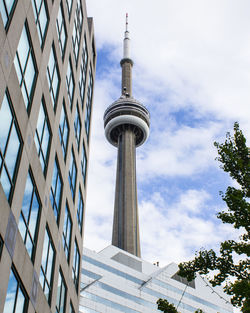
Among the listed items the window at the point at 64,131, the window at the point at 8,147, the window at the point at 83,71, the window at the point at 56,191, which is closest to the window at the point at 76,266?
the window at the point at 56,191

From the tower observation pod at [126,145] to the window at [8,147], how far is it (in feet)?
258

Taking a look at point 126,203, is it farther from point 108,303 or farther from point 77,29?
point 77,29

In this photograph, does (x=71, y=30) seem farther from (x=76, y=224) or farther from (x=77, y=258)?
A: (x=77, y=258)

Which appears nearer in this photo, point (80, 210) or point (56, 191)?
point (56, 191)

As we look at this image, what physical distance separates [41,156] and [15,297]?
20.5 feet

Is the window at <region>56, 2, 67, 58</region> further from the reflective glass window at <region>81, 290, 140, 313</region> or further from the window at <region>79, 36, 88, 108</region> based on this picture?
the reflective glass window at <region>81, 290, 140, 313</region>

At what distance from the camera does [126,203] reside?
9956cm

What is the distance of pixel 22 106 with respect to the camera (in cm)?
1556

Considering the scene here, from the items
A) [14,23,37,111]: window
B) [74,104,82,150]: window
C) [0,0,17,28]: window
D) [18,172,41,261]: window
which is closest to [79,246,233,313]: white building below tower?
[74,104,82,150]: window

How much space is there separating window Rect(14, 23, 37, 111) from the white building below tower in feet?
139

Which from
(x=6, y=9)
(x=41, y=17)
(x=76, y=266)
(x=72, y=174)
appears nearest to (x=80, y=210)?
(x=72, y=174)

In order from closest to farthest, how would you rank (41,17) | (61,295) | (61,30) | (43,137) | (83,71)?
1. (43,137)
2. (41,17)
3. (61,295)
4. (61,30)
5. (83,71)

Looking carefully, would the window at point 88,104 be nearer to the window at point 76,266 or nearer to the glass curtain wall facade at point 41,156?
the glass curtain wall facade at point 41,156

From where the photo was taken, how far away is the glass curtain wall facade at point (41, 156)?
1389cm
